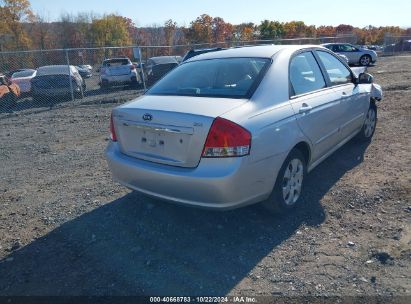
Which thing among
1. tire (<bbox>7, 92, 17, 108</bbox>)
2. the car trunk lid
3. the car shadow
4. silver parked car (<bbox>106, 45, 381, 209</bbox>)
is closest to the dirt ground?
the car shadow

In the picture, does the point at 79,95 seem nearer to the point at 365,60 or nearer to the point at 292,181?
the point at 292,181

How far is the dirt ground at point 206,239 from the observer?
2920 millimetres

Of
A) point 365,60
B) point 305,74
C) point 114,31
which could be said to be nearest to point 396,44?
point 365,60

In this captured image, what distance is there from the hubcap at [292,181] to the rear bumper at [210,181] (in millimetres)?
349

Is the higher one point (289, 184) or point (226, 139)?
point (226, 139)

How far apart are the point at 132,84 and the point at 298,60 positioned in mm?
14185

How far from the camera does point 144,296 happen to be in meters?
2.81

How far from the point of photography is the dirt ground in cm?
292

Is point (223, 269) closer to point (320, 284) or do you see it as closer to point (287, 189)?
point (320, 284)

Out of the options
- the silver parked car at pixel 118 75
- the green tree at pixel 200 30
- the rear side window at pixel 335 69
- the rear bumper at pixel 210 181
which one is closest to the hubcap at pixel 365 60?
the silver parked car at pixel 118 75

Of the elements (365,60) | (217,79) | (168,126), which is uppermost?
(217,79)

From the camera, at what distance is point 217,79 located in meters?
3.91

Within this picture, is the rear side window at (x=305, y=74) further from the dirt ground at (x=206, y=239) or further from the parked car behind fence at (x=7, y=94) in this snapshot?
the parked car behind fence at (x=7, y=94)

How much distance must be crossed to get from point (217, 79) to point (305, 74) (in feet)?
3.47
